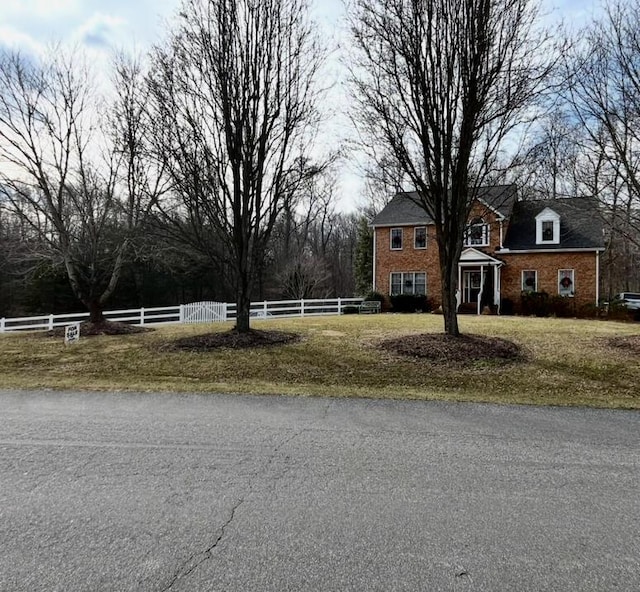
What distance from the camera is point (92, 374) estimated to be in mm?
9062

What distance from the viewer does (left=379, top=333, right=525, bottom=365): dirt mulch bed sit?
9.61 metres

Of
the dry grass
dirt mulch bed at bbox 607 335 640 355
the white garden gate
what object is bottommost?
the dry grass

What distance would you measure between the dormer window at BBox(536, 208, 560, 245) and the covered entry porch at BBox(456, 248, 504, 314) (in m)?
2.68

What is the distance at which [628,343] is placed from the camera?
1109cm

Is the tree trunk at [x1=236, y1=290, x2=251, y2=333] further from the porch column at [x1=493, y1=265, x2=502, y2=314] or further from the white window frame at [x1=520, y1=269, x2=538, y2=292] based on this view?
the white window frame at [x1=520, y1=269, x2=538, y2=292]

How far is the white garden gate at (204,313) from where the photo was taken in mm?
20922

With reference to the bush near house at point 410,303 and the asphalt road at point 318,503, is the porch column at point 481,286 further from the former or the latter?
the asphalt road at point 318,503

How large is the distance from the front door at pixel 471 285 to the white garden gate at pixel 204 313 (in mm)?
12440

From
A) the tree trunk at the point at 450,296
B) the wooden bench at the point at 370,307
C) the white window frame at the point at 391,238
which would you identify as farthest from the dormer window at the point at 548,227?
the tree trunk at the point at 450,296

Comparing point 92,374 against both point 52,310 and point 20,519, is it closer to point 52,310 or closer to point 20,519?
point 20,519

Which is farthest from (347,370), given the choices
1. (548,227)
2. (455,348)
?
(548,227)

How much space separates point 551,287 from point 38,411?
75.9 ft

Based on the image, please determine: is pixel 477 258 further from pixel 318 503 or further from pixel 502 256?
pixel 318 503

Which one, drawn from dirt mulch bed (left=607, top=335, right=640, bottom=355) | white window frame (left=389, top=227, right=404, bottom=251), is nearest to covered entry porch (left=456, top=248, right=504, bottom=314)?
white window frame (left=389, top=227, right=404, bottom=251)
